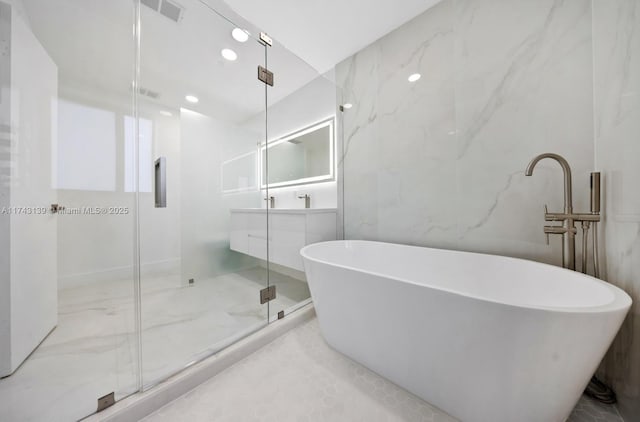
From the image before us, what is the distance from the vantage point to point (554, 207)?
3.89 ft

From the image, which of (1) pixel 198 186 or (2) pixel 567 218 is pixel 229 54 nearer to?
(1) pixel 198 186

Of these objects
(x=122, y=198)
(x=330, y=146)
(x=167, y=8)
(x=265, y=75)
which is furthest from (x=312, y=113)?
(x=122, y=198)

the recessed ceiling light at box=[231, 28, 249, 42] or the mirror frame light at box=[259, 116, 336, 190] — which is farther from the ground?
the recessed ceiling light at box=[231, 28, 249, 42]

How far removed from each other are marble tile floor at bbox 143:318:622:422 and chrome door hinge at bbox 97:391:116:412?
164 millimetres

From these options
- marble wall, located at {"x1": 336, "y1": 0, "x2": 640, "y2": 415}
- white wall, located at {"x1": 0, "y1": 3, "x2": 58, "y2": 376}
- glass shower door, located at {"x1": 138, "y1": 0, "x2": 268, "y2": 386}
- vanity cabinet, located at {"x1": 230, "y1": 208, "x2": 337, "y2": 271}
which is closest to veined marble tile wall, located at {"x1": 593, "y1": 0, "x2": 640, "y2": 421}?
marble wall, located at {"x1": 336, "y1": 0, "x2": 640, "y2": 415}

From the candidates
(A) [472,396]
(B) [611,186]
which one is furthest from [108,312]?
(B) [611,186]

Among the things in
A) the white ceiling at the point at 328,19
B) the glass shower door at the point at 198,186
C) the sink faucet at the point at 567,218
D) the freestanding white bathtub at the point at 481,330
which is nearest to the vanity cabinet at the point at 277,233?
the glass shower door at the point at 198,186

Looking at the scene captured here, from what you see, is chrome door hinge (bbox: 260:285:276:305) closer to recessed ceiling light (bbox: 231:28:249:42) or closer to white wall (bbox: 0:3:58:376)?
white wall (bbox: 0:3:58:376)

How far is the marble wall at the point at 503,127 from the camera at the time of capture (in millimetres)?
896

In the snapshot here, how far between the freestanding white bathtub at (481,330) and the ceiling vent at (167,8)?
1740 mm

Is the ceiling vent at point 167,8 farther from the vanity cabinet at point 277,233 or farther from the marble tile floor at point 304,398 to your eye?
the marble tile floor at point 304,398

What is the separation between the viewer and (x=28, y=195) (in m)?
0.83

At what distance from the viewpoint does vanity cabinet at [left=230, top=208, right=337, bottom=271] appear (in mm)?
1727

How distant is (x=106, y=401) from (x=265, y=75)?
2096 millimetres
